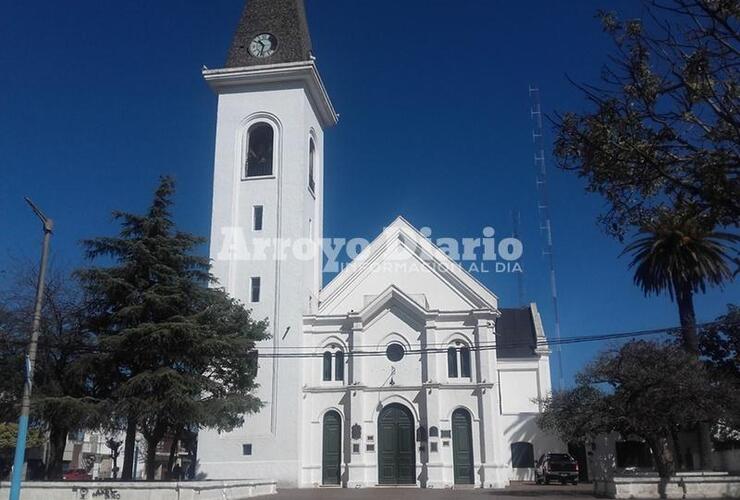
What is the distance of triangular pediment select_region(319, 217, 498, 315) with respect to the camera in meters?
39.6

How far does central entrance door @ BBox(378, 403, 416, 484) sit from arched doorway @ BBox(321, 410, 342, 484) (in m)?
2.11

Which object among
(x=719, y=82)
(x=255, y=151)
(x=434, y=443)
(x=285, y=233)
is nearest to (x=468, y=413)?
(x=434, y=443)

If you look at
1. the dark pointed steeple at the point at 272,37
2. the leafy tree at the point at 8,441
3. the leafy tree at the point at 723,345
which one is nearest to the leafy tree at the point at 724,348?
the leafy tree at the point at 723,345

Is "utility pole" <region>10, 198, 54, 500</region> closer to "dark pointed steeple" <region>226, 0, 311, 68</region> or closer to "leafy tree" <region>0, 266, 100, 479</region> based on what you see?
"leafy tree" <region>0, 266, 100, 479</region>

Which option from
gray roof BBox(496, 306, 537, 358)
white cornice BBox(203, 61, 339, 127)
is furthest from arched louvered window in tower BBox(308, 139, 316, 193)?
gray roof BBox(496, 306, 537, 358)

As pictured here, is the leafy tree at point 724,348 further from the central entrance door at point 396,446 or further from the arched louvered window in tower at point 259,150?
the arched louvered window in tower at point 259,150

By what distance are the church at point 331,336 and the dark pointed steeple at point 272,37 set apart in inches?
3.9

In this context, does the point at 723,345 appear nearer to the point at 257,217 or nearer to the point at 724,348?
the point at 724,348

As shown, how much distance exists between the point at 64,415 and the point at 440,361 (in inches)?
754

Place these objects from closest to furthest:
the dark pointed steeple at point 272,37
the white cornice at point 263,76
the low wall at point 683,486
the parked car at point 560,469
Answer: the low wall at point 683,486, the parked car at point 560,469, the white cornice at point 263,76, the dark pointed steeple at point 272,37

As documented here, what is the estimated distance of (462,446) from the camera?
119 feet

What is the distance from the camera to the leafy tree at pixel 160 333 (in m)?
25.8

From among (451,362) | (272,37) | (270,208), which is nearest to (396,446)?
(451,362)

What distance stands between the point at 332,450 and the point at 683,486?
58.3ft
